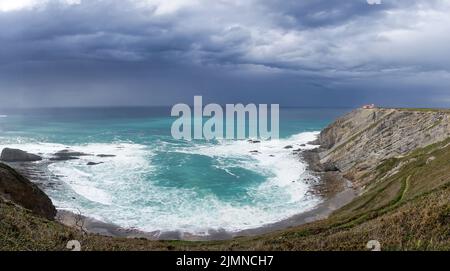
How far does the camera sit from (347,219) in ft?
106

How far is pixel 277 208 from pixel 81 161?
1954 inches

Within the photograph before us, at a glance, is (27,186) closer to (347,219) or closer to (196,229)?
(196,229)

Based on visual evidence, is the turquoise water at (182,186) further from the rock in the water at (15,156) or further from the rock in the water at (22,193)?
the rock in the water at (22,193)

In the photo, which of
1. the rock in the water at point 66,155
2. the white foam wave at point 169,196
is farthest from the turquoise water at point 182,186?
the rock in the water at point 66,155

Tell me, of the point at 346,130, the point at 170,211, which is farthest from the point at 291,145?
the point at 170,211

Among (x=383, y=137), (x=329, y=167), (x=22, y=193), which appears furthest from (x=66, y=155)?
(x=383, y=137)

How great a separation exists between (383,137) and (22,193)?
208ft

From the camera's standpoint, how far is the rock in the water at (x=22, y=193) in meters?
35.5

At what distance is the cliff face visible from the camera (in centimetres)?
6475

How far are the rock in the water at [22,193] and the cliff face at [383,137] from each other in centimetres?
4618

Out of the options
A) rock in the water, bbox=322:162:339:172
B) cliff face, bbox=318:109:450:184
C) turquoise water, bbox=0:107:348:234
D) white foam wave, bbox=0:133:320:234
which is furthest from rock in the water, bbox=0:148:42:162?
cliff face, bbox=318:109:450:184

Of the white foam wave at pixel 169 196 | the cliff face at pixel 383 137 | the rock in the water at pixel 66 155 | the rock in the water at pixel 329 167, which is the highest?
the cliff face at pixel 383 137

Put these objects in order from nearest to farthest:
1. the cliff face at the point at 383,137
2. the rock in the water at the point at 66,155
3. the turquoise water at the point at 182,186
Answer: the turquoise water at the point at 182,186 < the cliff face at the point at 383,137 < the rock in the water at the point at 66,155
